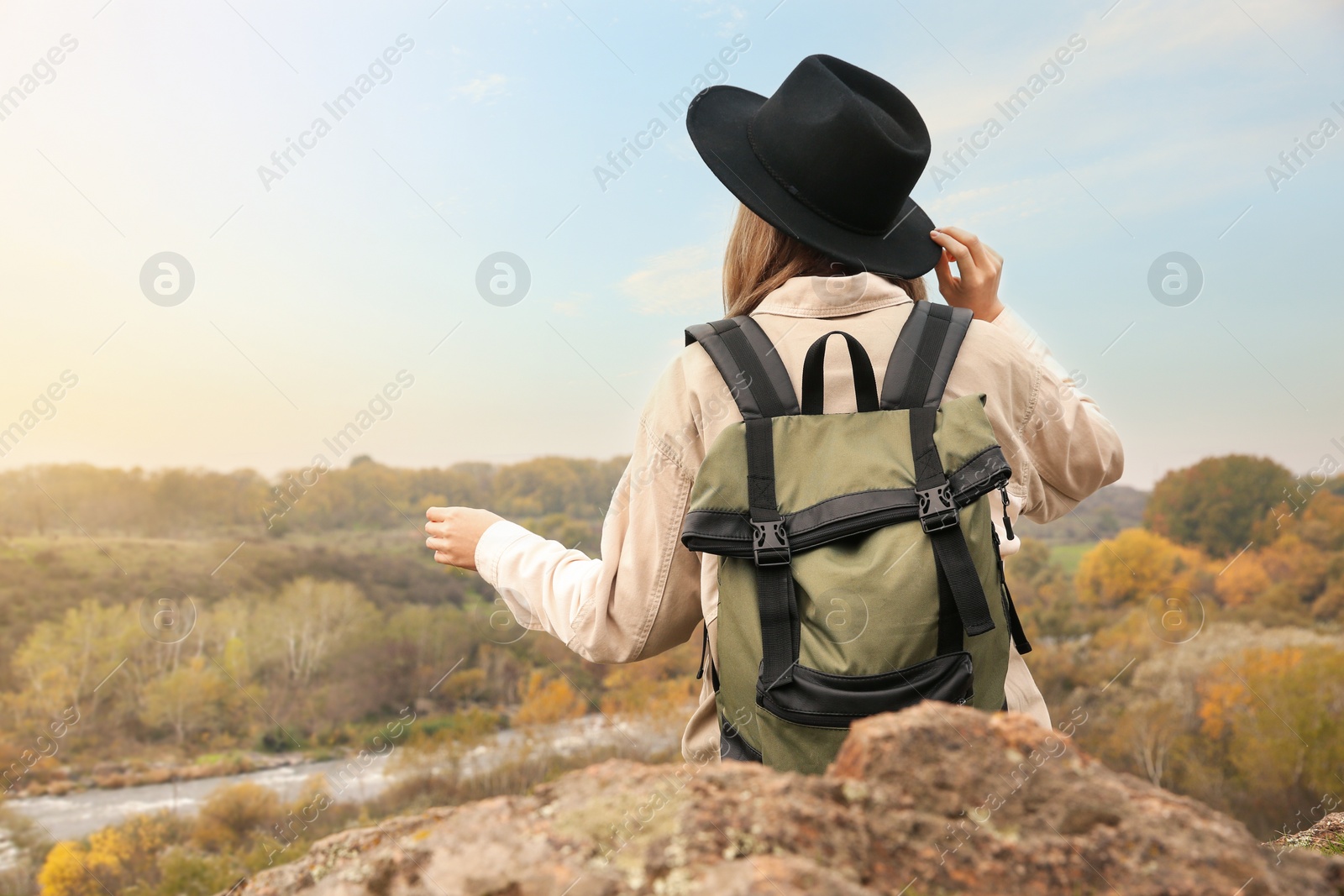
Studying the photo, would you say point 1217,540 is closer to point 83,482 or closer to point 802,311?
point 802,311

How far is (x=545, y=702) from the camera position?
95.9ft

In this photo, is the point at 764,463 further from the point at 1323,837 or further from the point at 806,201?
the point at 1323,837

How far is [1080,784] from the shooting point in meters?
0.77

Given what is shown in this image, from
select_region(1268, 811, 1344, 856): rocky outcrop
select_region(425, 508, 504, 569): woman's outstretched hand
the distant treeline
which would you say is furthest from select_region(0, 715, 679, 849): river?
select_region(425, 508, 504, 569): woman's outstretched hand

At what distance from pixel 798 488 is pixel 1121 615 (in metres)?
33.4

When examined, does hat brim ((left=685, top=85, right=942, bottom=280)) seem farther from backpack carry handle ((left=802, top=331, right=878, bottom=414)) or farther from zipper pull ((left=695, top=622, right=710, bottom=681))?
zipper pull ((left=695, top=622, right=710, bottom=681))

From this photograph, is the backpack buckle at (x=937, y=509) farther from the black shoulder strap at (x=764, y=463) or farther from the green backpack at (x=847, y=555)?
the black shoulder strap at (x=764, y=463)

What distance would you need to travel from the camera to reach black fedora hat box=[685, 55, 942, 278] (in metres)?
1.33

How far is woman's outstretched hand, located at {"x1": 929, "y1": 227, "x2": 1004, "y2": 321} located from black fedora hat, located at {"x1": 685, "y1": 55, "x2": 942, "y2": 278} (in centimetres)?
7

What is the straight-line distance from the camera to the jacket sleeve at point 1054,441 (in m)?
1.34

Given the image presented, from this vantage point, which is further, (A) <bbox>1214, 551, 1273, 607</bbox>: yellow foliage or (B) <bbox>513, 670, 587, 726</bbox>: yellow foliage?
(A) <bbox>1214, 551, 1273, 607</bbox>: yellow foliage

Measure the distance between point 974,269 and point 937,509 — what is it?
2.03 ft

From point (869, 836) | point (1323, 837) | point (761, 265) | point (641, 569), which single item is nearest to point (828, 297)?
point (761, 265)

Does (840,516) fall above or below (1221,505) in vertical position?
above
